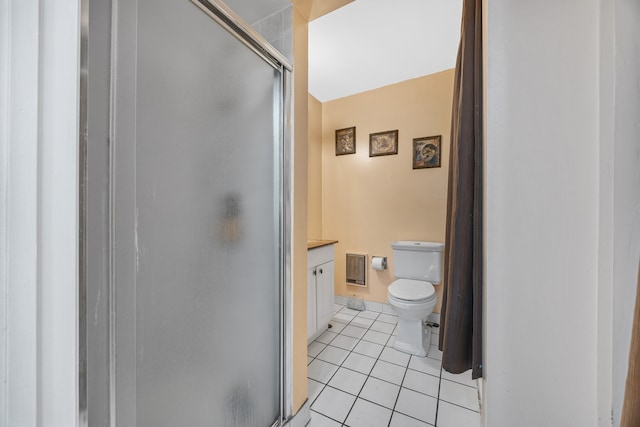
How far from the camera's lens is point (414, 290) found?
1982 mm

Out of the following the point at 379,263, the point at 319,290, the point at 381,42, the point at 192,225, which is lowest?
the point at 319,290

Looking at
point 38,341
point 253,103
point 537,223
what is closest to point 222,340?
point 38,341

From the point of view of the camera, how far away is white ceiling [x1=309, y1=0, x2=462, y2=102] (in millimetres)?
1563

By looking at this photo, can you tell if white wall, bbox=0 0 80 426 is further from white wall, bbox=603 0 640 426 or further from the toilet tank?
the toilet tank

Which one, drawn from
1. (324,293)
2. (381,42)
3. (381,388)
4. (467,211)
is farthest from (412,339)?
(381,42)

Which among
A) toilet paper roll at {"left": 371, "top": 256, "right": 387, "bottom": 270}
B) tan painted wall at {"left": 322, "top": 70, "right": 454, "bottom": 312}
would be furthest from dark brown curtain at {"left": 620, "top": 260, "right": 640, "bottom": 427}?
toilet paper roll at {"left": 371, "top": 256, "right": 387, "bottom": 270}

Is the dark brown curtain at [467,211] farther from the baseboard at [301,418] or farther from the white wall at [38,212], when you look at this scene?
the white wall at [38,212]

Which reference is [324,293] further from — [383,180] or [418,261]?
[383,180]

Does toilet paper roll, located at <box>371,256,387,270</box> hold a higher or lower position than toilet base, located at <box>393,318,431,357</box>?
higher

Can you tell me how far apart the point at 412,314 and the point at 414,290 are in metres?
0.21

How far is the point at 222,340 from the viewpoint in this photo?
888mm

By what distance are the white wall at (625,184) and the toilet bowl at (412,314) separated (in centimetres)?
134

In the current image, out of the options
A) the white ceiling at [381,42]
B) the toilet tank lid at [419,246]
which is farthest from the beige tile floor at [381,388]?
the white ceiling at [381,42]

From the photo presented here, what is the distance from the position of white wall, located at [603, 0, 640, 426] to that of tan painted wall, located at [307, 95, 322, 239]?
2.36 m
